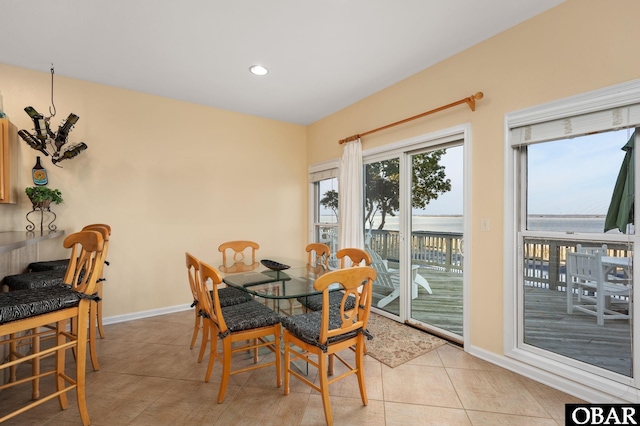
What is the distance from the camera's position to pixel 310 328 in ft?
6.10

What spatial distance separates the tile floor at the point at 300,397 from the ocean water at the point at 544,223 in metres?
1.16

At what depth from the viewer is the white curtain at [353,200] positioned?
374 cm

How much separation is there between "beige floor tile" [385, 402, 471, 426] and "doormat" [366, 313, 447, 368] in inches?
19.8

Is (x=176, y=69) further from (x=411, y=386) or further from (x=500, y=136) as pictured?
(x=411, y=386)

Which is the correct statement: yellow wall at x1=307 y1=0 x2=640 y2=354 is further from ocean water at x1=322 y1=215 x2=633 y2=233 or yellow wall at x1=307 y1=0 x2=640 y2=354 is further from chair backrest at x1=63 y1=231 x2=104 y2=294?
chair backrest at x1=63 y1=231 x2=104 y2=294

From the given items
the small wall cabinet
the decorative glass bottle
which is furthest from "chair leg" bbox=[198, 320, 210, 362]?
the decorative glass bottle

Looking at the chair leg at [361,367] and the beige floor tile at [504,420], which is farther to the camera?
the chair leg at [361,367]

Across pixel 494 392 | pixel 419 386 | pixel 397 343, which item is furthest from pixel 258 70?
pixel 494 392

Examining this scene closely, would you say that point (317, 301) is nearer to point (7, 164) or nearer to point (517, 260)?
point (517, 260)

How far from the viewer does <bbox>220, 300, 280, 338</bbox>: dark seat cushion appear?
1.98 m

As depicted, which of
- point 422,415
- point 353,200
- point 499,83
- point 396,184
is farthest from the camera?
point 353,200

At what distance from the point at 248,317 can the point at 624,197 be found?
2.62 meters

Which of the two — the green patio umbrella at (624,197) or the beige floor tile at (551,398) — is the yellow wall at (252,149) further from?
the green patio umbrella at (624,197)

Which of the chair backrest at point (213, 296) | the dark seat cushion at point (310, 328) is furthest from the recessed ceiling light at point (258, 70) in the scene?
the dark seat cushion at point (310, 328)
